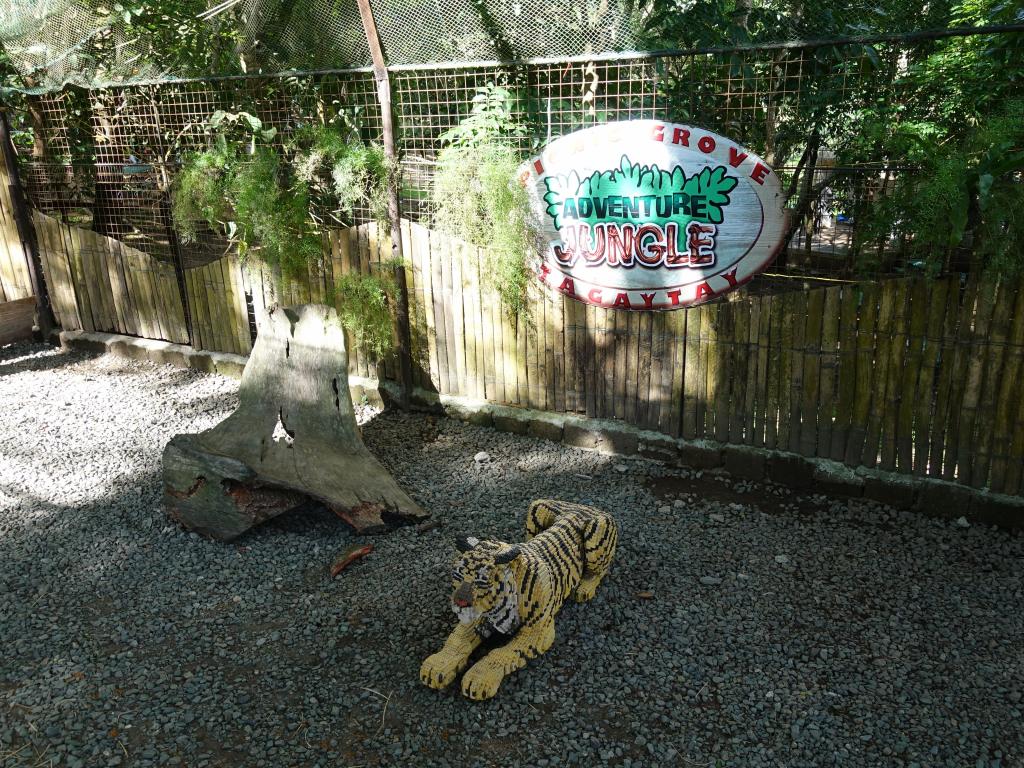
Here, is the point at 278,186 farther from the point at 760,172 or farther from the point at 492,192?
the point at 760,172

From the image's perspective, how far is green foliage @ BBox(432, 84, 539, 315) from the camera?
497cm

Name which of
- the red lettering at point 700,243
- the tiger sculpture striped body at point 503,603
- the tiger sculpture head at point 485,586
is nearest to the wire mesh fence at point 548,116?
the red lettering at point 700,243

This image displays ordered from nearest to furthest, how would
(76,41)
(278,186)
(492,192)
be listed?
(492,192)
(278,186)
(76,41)

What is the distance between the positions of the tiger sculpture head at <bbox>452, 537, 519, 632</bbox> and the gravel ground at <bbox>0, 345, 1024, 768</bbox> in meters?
0.32

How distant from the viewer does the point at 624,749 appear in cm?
287

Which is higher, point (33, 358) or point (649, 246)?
point (649, 246)

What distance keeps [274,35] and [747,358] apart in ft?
13.9

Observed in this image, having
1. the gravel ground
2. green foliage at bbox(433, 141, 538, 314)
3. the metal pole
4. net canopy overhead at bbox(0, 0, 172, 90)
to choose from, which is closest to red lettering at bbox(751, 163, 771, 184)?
green foliage at bbox(433, 141, 538, 314)

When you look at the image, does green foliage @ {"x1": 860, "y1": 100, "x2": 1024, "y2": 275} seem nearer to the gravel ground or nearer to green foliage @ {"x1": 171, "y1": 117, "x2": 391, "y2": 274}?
the gravel ground

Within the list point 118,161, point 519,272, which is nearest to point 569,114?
point 519,272

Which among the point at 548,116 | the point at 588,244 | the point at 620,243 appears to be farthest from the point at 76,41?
the point at 620,243

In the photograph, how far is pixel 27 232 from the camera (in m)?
7.63

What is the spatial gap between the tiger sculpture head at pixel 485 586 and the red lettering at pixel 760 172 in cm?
251

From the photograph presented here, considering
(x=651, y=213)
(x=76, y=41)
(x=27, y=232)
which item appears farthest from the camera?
(x=27, y=232)
